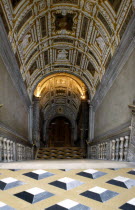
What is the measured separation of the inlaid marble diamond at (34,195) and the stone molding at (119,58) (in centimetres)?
466

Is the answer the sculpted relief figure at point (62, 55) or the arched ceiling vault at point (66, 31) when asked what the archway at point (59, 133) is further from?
the sculpted relief figure at point (62, 55)

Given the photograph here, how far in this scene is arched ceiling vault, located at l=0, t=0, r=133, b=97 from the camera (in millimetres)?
6359

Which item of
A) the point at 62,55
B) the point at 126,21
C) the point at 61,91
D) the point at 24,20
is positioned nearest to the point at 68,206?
the point at 126,21

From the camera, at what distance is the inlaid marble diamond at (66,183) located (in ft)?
9.12

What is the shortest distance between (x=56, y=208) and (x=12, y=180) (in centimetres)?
126

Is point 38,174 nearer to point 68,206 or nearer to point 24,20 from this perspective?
point 68,206

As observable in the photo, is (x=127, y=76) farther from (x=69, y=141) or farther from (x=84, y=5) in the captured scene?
(x=69, y=141)

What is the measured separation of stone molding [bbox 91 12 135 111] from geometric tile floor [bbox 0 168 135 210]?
376cm

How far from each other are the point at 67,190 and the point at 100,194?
44cm

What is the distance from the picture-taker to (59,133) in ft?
83.0

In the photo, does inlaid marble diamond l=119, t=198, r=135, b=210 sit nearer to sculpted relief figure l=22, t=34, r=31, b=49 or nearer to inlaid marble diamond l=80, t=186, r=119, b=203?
inlaid marble diamond l=80, t=186, r=119, b=203

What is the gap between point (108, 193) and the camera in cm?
252

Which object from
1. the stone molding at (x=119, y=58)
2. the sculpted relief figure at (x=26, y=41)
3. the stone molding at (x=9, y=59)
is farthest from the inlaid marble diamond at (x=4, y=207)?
the sculpted relief figure at (x=26, y=41)

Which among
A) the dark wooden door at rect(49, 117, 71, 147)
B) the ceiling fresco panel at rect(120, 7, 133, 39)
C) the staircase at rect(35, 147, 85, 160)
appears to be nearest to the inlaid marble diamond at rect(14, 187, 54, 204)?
the ceiling fresco panel at rect(120, 7, 133, 39)
